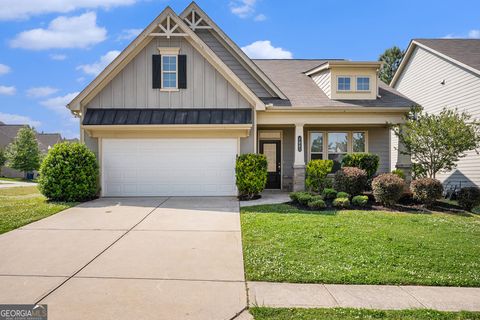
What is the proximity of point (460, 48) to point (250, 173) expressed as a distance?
43.9 ft

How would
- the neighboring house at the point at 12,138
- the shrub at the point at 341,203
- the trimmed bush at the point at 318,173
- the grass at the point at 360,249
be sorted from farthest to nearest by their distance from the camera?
the neighboring house at the point at 12,138, the trimmed bush at the point at 318,173, the shrub at the point at 341,203, the grass at the point at 360,249

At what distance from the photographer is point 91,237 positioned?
6.52m

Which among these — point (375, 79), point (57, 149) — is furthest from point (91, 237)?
point (375, 79)

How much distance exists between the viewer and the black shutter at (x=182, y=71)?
12008 mm

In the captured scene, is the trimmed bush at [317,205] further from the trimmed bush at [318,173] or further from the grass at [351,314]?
the grass at [351,314]

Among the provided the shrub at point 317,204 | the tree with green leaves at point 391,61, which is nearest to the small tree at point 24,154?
the shrub at point 317,204

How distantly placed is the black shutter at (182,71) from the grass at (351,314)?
32.6ft

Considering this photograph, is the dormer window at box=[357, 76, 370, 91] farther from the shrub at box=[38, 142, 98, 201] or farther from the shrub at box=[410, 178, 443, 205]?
the shrub at box=[38, 142, 98, 201]

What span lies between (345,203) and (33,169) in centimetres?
3605

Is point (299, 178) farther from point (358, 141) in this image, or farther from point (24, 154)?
point (24, 154)

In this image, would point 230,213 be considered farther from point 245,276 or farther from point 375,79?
point 375,79

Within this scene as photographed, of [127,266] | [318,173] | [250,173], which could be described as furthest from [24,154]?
[127,266]

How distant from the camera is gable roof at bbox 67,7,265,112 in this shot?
11594 mm

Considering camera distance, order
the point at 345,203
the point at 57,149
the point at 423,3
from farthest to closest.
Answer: the point at 423,3
the point at 57,149
the point at 345,203
